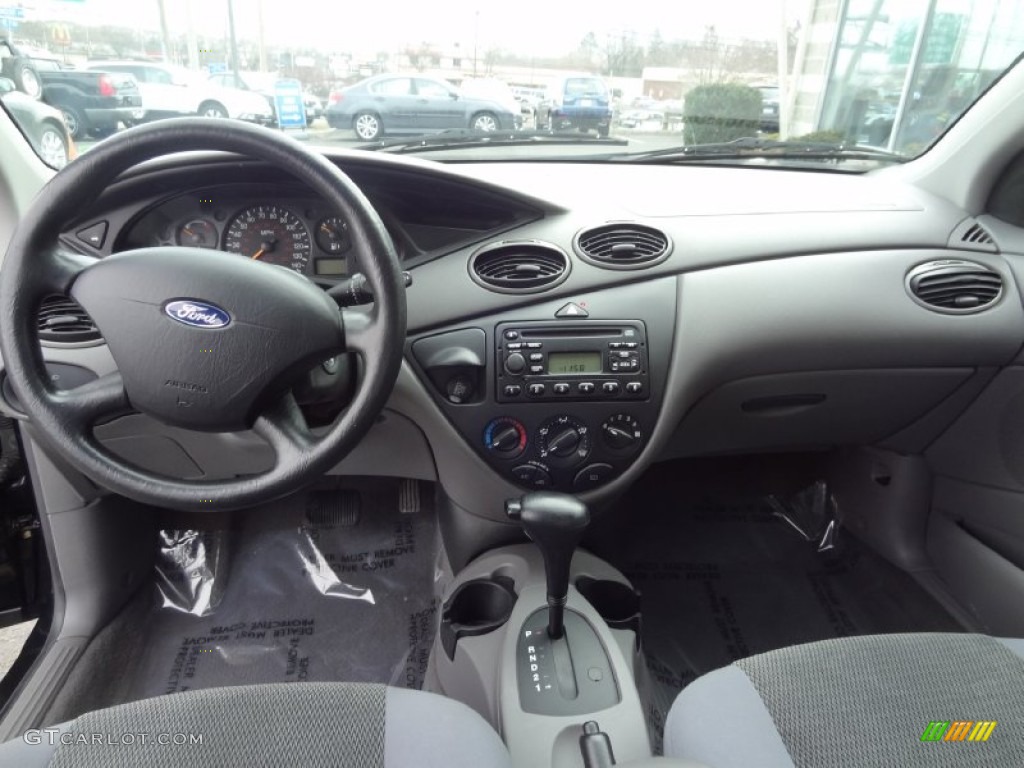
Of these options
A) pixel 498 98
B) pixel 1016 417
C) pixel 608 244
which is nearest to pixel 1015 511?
pixel 1016 417

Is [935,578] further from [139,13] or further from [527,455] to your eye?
[139,13]

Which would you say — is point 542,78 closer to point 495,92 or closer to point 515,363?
point 495,92

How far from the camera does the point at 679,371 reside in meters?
1.31

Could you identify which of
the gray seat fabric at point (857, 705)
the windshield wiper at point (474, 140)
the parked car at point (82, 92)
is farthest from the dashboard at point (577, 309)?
the gray seat fabric at point (857, 705)

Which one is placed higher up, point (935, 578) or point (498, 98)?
point (498, 98)

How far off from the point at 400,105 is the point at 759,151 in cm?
84

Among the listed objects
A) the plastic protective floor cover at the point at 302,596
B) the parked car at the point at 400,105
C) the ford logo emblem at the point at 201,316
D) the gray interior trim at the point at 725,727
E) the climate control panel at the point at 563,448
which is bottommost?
the plastic protective floor cover at the point at 302,596

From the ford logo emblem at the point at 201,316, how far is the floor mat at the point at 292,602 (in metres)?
1.08

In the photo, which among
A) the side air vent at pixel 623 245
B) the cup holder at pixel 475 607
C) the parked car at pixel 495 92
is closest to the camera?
the side air vent at pixel 623 245

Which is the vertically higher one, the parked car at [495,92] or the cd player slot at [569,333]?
the parked car at [495,92]

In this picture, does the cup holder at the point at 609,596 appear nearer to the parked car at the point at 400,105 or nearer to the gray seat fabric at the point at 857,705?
the gray seat fabric at the point at 857,705

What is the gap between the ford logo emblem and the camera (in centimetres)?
88

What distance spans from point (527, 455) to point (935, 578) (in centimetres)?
122

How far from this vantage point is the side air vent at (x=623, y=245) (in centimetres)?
134
